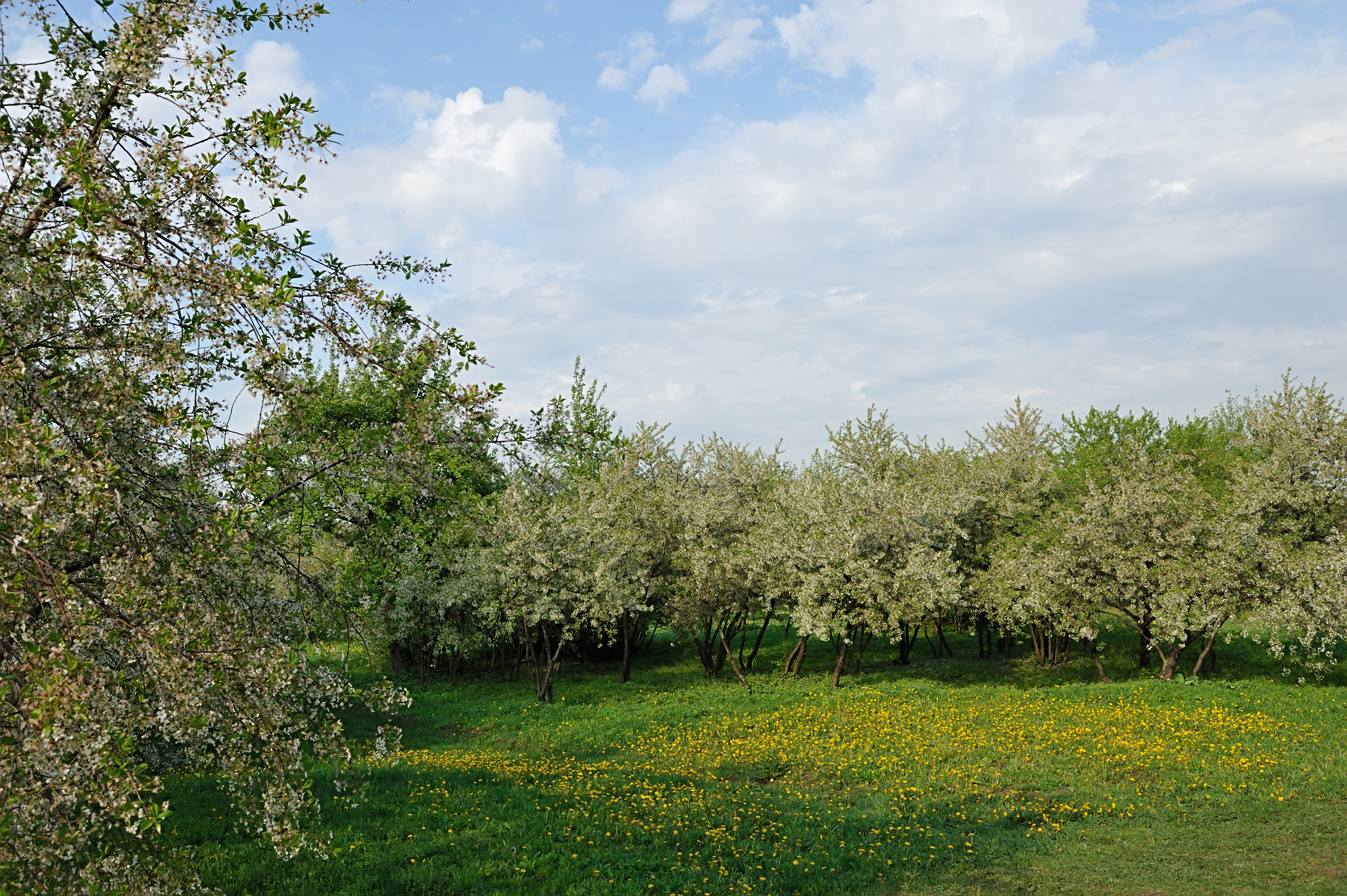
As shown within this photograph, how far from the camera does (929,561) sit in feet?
90.3

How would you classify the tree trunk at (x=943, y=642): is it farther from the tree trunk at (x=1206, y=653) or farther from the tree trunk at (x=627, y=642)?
the tree trunk at (x=627, y=642)

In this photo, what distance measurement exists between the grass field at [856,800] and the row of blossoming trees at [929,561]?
10.0 ft

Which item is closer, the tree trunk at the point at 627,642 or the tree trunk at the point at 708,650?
the tree trunk at the point at 708,650

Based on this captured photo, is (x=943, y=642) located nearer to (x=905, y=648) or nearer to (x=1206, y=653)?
(x=905, y=648)

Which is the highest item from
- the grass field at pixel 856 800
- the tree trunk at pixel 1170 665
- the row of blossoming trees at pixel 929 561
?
the row of blossoming trees at pixel 929 561

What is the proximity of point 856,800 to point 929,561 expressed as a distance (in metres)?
12.9

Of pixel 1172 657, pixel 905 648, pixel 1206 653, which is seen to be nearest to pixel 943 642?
pixel 905 648

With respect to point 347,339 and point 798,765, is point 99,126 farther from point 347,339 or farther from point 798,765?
point 798,765

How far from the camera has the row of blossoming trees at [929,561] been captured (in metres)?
25.3

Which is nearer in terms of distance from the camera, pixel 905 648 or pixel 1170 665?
pixel 1170 665

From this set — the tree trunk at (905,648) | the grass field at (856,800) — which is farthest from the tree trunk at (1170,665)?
the tree trunk at (905,648)

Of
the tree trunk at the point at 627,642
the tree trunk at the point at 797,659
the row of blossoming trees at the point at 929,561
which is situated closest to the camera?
the row of blossoming trees at the point at 929,561

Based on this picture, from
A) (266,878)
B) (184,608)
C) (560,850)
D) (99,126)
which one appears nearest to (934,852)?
(560,850)

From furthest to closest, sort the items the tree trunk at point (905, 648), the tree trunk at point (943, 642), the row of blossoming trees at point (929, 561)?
1. the tree trunk at point (943, 642)
2. the tree trunk at point (905, 648)
3. the row of blossoming trees at point (929, 561)
